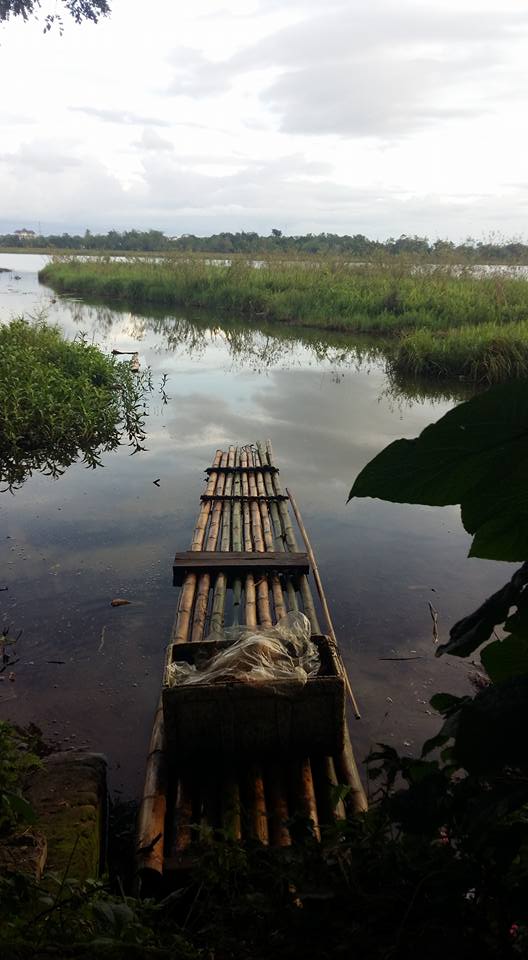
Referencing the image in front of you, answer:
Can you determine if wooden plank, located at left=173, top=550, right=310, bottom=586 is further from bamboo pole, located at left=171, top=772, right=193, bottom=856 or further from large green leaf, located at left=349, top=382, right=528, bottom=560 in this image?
large green leaf, located at left=349, top=382, right=528, bottom=560

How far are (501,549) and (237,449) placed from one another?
7119mm

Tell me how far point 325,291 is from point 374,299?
1919 mm

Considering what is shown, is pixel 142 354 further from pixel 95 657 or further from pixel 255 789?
pixel 255 789

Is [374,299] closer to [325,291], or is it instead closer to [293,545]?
[325,291]

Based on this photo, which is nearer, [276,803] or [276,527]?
[276,803]

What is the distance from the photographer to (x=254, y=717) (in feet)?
8.76

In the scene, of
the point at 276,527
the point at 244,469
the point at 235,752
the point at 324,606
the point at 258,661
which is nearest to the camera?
the point at 235,752

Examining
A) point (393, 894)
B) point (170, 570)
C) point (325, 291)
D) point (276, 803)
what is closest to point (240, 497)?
point (170, 570)

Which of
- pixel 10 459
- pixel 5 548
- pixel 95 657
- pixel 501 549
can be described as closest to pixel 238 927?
pixel 501 549

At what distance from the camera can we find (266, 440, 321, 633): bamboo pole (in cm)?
385

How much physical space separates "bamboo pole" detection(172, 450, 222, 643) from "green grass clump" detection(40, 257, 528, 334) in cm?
975

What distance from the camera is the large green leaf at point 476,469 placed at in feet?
1.65

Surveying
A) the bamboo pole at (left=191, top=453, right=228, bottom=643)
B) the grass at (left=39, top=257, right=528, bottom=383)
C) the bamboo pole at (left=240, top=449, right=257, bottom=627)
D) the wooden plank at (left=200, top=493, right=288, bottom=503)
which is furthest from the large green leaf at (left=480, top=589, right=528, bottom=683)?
the grass at (left=39, top=257, right=528, bottom=383)

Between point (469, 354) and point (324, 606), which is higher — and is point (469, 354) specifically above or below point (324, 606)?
above
